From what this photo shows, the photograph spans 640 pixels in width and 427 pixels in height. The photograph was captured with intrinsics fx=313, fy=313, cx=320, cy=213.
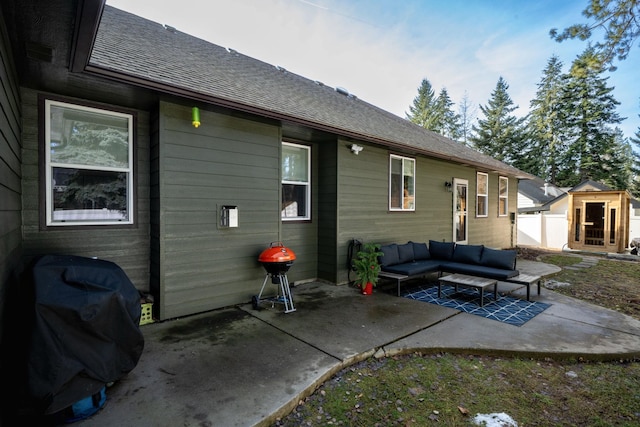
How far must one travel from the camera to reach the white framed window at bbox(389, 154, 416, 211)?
6.89 meters

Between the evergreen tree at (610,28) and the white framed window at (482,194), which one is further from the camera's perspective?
the white framed window at (482,194)

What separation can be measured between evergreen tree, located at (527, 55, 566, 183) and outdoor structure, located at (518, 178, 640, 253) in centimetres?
1771

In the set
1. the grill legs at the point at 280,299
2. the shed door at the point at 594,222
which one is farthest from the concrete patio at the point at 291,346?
the shed door at the point at 594,222

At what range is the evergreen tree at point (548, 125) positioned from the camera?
27.4 meters

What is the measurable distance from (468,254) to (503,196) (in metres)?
6.35

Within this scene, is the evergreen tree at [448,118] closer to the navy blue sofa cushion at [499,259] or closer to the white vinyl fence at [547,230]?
the white vinyl fence at [547,230]

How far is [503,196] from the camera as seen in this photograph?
11117 mm

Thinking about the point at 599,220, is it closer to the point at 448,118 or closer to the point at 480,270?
the point at 480,270

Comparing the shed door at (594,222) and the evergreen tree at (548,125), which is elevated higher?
the evergreen tree at (548,125)

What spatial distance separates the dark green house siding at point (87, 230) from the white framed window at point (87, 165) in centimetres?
8

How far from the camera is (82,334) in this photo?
2107 mm

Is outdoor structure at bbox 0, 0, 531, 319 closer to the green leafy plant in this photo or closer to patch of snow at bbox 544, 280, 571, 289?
the green leafy plant

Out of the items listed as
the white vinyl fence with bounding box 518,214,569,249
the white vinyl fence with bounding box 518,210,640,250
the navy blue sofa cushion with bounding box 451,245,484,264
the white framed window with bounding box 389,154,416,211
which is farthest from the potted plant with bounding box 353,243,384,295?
the white vinyl fence with bounding box 518,214,569,249

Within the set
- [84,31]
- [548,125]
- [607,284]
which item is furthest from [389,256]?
[548,125]
